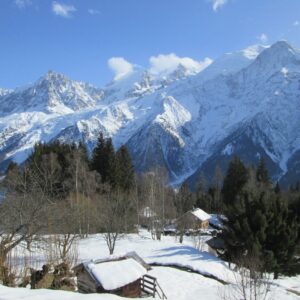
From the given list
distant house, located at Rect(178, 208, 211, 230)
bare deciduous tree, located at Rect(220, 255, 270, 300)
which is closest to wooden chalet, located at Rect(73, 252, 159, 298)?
bare deciduous tree, located at Rect(220, 255, 270, 300)

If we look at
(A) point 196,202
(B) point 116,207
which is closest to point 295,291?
(B) point 116,207

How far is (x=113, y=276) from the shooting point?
94.5 feet

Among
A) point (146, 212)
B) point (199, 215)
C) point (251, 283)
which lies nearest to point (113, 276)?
point (251, 283)

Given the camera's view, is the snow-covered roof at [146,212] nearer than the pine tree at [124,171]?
No

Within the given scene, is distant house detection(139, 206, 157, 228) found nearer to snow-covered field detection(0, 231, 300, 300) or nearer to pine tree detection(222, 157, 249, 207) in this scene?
snow-covered field detection(0, 231, 300, 300)

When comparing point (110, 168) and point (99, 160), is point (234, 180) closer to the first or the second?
point (110, 168)

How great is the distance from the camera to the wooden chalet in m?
28.5

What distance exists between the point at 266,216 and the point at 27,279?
27.6 meters

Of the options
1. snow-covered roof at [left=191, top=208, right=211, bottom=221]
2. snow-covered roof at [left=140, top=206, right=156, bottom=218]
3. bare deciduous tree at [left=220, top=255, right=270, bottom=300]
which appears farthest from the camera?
snow-covered roof at [left=191, top=208, right=211, bottom=221]

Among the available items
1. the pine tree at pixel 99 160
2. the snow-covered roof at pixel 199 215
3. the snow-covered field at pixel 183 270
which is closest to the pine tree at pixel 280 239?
the snow-covered field at pixel 183 270

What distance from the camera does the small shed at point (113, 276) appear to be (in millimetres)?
28438

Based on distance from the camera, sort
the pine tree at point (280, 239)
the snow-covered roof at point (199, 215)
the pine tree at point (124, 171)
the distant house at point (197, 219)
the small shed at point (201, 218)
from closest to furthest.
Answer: the pine tree at point (280, 239)
the pine tree at point (124, 171)
the distant house at point (197, 219)
the small shed at point (201, 218)
the snow-covered roof at point (199, 215)

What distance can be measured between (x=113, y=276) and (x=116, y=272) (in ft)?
1.45

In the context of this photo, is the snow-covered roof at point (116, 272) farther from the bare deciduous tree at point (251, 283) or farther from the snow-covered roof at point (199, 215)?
the snow-covered roof at point (199, 215)
